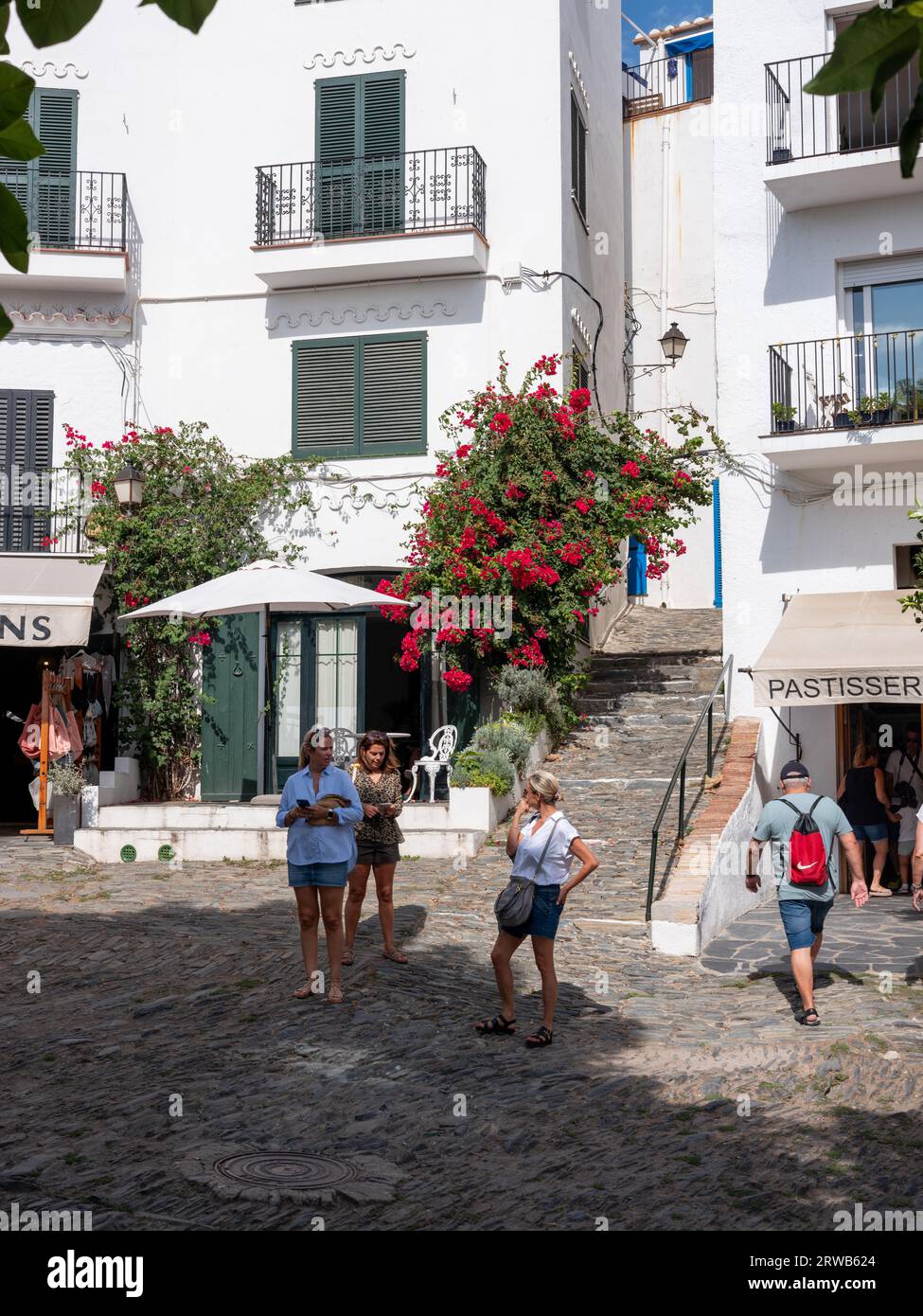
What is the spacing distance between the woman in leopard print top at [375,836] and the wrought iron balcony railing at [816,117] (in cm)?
1024

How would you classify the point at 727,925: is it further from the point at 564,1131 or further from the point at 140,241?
the point at 140,241

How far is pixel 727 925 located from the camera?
40.5 ft

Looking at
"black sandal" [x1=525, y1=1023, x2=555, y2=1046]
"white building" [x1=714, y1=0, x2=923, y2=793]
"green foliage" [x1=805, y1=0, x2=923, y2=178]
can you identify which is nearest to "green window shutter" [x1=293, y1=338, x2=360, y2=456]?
"white building" [x1=714, y1=0, x2=923, y2=793]

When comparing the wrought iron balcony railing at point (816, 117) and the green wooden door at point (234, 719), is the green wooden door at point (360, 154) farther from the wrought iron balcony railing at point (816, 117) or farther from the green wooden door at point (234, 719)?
the green wooden door at point (234, 719)

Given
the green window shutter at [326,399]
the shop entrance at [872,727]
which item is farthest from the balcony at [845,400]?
the green window shutter at [326,399]

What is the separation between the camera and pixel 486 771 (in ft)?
49.3

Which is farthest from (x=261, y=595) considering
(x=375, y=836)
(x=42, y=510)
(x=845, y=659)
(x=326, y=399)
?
(x=845, y=659)

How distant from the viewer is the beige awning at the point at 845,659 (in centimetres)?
1369

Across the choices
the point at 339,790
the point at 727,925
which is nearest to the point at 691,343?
the point at 727,925

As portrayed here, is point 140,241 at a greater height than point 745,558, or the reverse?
point 140,241

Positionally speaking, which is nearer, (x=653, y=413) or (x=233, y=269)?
(x=233, y=269)

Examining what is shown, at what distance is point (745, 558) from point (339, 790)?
9139 millimetres

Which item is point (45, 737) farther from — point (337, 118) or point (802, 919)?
point (802, 919)

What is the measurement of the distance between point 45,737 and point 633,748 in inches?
276
